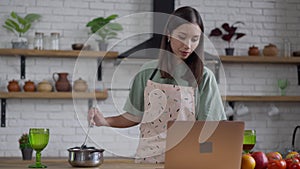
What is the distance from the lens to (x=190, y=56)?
2639 millimetres

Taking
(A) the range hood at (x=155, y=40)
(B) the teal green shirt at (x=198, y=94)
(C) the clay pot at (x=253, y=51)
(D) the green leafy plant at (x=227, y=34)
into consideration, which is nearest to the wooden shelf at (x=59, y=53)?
(A) the range hood at (x=155, y=40)

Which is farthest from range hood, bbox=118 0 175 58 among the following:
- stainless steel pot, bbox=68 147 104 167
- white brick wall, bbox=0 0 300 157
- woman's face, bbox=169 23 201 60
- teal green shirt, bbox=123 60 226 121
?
stainless steel pot, bbox=68 147 104 167

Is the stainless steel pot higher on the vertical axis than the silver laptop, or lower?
lower

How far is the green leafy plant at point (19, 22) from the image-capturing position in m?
4.43

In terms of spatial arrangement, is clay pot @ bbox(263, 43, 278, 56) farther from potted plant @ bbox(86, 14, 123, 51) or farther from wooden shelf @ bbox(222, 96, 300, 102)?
potted plant @ bbox(86, 14, 123, 51)

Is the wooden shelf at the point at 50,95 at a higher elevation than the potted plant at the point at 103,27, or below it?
below

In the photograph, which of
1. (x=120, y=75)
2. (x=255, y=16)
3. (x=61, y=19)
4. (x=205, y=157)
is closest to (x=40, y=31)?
(x=61, y=19)

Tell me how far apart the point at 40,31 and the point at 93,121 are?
248 centimetres

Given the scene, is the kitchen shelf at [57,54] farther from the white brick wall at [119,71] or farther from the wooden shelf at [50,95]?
the wooden shelf at [50,95]

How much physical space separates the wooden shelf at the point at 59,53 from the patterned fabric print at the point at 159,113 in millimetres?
1886

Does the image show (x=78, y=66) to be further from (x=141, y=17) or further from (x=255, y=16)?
(x=255, y=16)

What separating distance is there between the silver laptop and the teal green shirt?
58 centimetres

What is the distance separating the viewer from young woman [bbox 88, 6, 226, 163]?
2.53 metres

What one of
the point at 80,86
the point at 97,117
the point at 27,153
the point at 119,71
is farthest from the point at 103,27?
the point at 97,117
